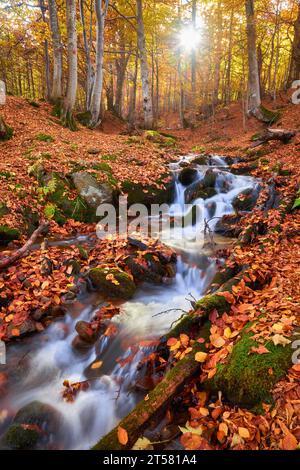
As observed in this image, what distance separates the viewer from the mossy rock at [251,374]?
2555mm

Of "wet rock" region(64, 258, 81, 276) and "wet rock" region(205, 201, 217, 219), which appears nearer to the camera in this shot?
"wet rock" region(64, 258, 81, 276)

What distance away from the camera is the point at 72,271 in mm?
5645

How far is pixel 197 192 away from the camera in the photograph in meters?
9.61

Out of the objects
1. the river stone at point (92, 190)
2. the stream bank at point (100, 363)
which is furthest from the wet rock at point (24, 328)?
the river stone at point (92, 190)

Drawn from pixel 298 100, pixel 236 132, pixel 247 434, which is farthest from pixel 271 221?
pixel 298 100

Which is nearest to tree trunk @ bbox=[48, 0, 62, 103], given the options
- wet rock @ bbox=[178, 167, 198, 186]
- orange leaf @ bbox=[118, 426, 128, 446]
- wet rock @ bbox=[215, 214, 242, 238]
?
wet rock @ bbox=[178, 167, 198, 186]

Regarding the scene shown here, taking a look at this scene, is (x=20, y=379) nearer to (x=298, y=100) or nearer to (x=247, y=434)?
(x=247, y=434)

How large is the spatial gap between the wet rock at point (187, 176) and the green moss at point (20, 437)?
8.39 meters

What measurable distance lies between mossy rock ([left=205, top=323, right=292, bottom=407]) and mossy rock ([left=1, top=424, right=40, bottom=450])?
196 centimetres

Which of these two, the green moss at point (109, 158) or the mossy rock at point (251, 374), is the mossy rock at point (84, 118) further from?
the mossy rock at point (251, 374)

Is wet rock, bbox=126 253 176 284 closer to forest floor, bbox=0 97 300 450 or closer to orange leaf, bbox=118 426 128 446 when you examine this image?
forest floor, bbox=0 97 300 450

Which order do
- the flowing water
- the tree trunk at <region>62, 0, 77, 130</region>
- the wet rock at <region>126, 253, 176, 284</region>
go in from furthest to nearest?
the tree trunk at <region>62, 0, 77, 130</region> < the wet rock at <region>126, 253, 176, 284</region> < the flowing water

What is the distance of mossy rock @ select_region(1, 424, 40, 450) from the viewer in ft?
9.98
